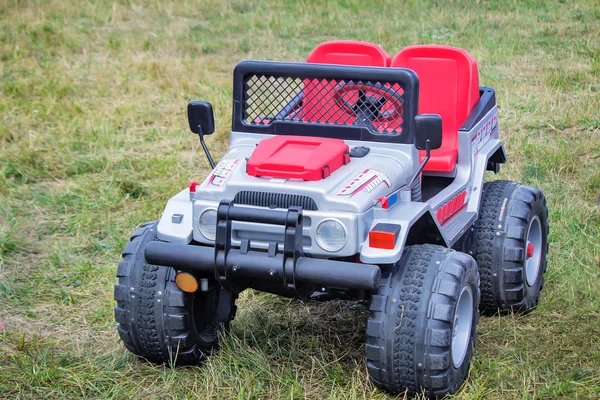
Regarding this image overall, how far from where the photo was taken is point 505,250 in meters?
4.56

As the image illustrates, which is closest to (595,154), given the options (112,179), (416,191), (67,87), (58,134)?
(416,191)

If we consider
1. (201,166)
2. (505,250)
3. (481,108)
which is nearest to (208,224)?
(505,250)

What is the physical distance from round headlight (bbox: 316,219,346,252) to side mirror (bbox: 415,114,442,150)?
65 cm

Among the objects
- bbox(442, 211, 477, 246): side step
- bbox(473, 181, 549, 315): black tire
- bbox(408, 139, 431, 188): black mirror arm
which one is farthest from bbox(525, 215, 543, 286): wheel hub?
bbox(408, 139, 431, 188): black mirror arm

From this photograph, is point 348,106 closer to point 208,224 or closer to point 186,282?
point 208,224

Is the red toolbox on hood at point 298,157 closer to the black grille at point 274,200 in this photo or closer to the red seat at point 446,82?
the black grille at point 274,200

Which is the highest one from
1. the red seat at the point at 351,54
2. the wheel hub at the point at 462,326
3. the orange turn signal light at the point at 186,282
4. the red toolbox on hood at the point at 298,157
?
the red seat at the point at 351,54

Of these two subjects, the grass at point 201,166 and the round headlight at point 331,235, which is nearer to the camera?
the round headlight at point 331,235

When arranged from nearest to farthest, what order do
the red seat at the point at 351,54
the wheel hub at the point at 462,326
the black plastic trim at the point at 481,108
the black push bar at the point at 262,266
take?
the black push bar at the point at 262,266
the wheel hub at the point at 462,326
the black plastic trim at the point at 481,108
the red seat at the point at 351,54

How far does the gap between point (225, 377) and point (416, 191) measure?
126 cm

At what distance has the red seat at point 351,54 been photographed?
16.7 ft

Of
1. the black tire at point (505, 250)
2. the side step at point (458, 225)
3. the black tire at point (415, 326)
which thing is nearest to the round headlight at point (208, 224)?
the black tire at point (415, 326)

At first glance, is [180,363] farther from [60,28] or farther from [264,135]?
[60,28]

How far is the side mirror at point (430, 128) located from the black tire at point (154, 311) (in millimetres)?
1169
